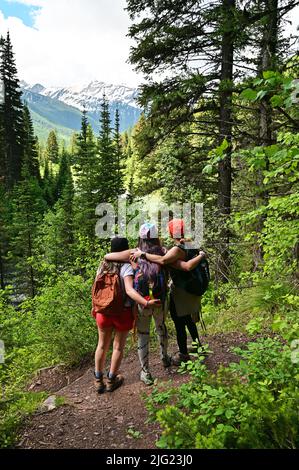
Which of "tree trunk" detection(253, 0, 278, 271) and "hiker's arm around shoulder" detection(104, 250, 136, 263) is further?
"tree trunk" detection(253, 0, 278, 271)

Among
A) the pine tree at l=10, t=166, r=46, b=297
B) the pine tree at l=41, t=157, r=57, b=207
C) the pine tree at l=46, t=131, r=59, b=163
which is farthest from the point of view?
the pine tree at l=46, t=131, r=59, b=163

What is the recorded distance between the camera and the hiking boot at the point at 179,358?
4.82 metres

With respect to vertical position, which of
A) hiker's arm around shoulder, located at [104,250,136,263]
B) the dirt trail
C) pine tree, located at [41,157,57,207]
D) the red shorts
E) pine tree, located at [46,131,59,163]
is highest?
pine tree, located at [46,131,59,163]

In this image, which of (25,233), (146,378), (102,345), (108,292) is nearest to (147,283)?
(108,292)

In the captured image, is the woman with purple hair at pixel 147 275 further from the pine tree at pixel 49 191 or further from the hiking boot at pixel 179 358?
the pine tree at pixel 49 191

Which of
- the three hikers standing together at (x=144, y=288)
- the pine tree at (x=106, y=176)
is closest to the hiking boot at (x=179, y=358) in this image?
the three hikers standing together at (x=144, y=288)

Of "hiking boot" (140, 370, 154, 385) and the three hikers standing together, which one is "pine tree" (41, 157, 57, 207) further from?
"hiking boot" (140, 370, 154, 385)

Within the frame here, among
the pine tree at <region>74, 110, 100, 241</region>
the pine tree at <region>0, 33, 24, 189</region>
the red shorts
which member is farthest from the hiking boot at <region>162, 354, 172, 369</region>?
the pine tree at <region>0, 33, 24, 189</region>

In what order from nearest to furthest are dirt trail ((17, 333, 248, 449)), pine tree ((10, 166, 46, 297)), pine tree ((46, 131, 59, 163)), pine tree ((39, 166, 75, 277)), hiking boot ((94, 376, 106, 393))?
dirt trail ((17, 333, 248, 449)) < hiking boot ((94, 376, 106, 393)) < pine tree ((10, 166, 46, 297)) < pine tree ((39, 166, 75, 277)) < pine tree ((46, 131, 59, 163))

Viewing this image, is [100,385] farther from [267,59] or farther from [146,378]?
[267,59]

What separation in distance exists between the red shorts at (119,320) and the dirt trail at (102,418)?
783mm

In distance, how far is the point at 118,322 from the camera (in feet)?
14.6

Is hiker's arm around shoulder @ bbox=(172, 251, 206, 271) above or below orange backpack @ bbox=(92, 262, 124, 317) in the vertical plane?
above

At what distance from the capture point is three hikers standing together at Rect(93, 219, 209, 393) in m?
4.25
